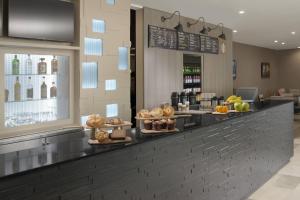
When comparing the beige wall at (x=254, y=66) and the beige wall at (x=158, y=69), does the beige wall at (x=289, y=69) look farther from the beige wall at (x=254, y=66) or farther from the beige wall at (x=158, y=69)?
the beige wall at (x=158, y=69)

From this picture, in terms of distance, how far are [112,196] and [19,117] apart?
2136mm

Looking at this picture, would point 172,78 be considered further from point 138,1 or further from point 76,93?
point 76,93

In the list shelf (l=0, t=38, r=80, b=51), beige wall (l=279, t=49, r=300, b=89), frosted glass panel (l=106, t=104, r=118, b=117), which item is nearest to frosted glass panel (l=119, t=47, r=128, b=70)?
frosted glass panel (l=106, t=104, r=118, b=117)

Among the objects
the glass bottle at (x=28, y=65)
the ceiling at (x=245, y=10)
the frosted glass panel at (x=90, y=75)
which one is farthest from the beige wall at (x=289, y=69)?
the glass bottle at (x=28, y=65)

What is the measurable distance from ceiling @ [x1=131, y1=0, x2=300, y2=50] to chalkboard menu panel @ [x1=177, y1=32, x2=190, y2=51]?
0.41 meters

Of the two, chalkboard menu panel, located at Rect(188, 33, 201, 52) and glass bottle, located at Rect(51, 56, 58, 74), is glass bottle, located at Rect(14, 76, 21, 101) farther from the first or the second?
chalkboard menu panel, located at Rect(188, 33, 201, 52)

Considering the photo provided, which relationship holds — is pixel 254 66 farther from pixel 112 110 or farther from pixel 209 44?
pixel 112 110

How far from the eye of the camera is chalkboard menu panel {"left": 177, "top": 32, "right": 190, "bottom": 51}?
676cm

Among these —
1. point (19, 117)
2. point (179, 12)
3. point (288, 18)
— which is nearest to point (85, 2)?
point (19, 117)

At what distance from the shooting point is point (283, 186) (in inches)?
178

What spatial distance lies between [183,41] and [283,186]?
3.57 metres

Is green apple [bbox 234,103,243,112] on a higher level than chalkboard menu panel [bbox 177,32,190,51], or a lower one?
lower

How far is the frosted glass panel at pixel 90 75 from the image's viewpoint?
14.1 feet

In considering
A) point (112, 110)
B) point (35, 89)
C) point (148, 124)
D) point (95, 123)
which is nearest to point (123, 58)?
point (112, 110)
